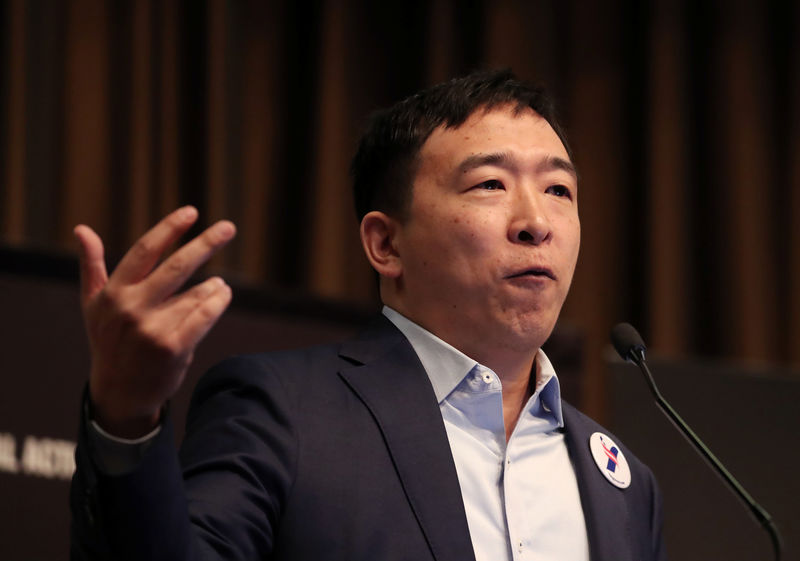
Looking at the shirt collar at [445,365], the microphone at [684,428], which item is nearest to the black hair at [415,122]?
the shirt collar at [445,365]

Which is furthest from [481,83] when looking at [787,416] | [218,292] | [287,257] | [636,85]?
[636,85]

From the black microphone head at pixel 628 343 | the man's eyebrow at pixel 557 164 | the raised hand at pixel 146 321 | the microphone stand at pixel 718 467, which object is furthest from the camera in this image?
the man's eyebrow at pixel 557 164

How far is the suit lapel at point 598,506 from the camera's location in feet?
5.11

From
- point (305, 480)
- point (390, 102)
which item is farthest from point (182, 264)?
point (390, 102)

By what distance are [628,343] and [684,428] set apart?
→ 0.60 ft

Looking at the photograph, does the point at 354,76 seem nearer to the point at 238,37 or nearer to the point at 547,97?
the point at 238,37

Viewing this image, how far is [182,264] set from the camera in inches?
39.5

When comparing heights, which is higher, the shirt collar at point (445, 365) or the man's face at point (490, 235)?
the man's face at point (490, 235)

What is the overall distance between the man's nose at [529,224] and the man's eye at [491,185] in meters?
0.05

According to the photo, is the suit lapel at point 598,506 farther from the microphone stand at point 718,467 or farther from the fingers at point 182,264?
the fingers at point 182,264

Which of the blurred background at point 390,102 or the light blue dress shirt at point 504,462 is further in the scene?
the blurred background at point 390,102

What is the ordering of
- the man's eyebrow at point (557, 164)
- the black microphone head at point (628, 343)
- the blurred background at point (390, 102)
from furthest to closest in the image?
1. the blurred background at point (390, 102)
2. the man's eyebrow at point (557, 164)
3. the black microphone head at point (628, 343)

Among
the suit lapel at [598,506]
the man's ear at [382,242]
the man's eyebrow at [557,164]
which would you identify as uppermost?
the man's eyebrow at [557,164]

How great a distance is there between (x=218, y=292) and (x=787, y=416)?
6.02 feet
